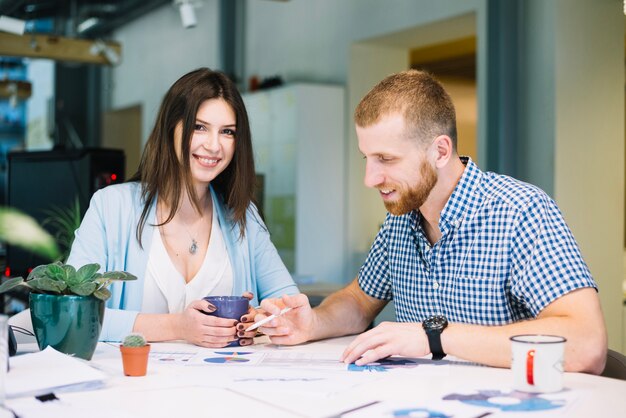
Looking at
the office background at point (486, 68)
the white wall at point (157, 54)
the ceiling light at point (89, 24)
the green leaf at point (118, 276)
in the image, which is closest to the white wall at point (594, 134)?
the office background at point (486, 68)

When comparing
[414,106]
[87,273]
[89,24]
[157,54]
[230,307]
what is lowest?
[230,307]

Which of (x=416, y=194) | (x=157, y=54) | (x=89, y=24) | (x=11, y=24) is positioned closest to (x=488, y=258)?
(x=416, y=194)

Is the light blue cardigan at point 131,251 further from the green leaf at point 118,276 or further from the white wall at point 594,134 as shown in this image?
the white wall at point 594,134

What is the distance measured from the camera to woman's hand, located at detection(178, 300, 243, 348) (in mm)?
1984

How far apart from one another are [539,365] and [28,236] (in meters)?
3.02

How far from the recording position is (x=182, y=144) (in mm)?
2412

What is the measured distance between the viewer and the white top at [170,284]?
2.36m

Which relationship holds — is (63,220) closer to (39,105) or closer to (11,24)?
(11,24)

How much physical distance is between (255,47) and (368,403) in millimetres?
7389

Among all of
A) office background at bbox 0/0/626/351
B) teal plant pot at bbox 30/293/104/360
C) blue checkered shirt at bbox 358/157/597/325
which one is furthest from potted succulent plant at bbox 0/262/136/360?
office background at bbox 0/0/626/351

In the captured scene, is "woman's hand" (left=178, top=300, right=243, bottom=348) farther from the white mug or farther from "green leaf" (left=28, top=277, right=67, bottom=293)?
the white mug

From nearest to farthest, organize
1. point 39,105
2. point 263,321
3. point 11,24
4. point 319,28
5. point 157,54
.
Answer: point 263,321 → point 11,24 → point 319,28 → point 157,54 → point 39,105

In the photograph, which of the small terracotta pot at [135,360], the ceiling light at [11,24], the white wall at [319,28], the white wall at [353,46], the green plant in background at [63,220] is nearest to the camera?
the small terracotta pot at [135,360]

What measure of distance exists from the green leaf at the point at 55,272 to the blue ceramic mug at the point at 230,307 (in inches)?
16.7
